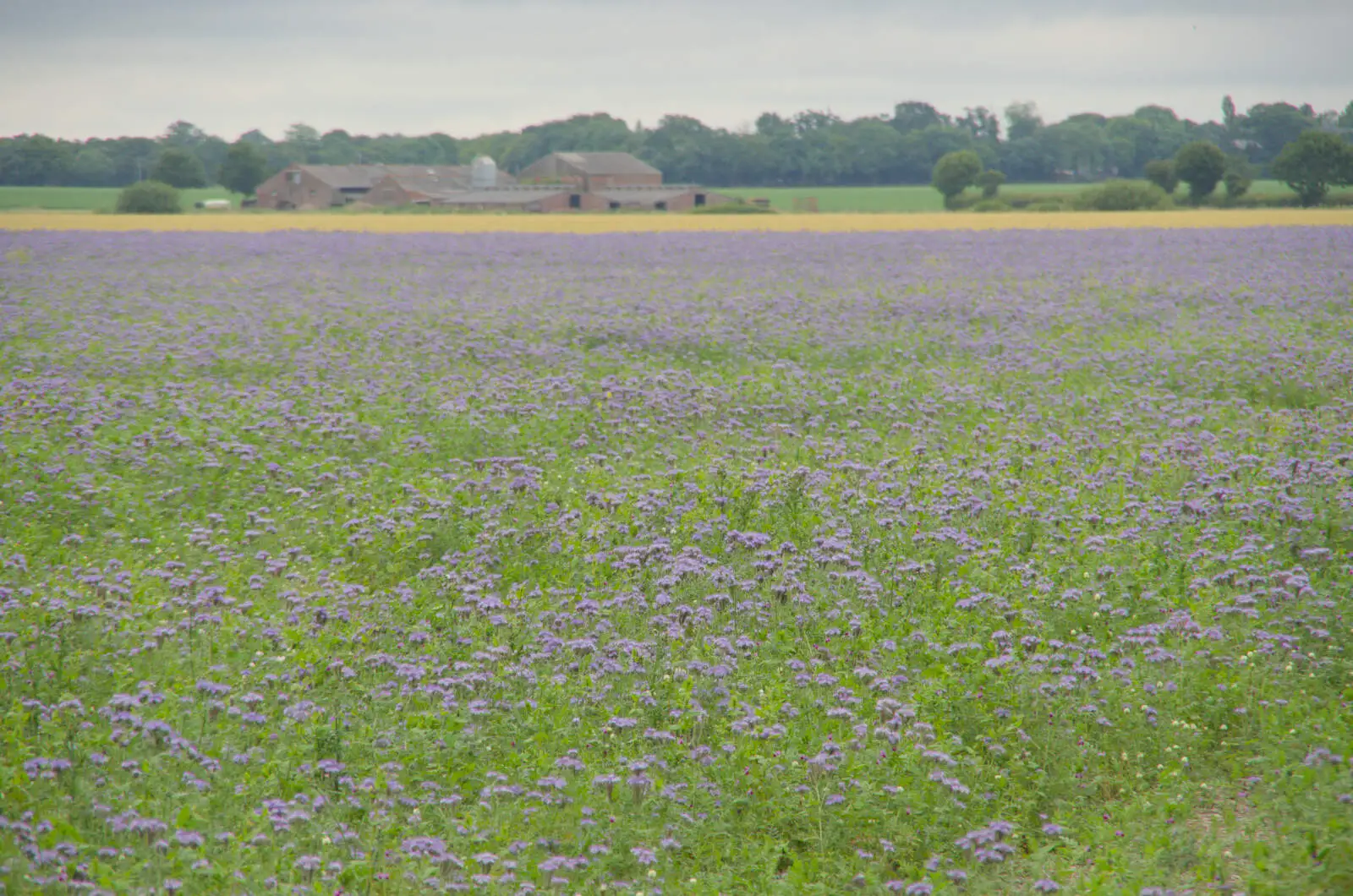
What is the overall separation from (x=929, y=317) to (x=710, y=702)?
49.3 feet

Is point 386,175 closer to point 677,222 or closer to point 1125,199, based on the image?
point 677,222

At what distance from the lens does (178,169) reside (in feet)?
303

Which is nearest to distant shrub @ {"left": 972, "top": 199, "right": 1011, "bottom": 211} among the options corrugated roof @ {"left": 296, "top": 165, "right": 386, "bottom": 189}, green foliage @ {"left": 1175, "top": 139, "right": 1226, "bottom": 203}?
green foliage @ {"left": 1175, "top": 139, "right": 1226, "bottom": 203}

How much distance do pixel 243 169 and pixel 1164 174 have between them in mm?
→ 86163

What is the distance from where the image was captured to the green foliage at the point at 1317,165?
64562mm

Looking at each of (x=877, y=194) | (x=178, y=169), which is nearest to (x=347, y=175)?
(x=178, y=169)

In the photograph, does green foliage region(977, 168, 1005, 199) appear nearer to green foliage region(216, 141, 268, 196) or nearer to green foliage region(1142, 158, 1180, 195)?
green foliage region(1142, 158, 1180, 195)

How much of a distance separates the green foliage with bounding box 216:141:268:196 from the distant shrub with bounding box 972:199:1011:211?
74615 mm

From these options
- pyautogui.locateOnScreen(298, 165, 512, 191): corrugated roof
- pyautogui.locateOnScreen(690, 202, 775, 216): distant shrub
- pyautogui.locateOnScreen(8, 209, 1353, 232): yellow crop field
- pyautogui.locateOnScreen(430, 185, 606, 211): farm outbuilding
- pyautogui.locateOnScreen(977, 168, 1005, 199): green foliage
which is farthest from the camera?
pyautogui.locateOnScreen(298, 165, 512, 191): corrugated roof

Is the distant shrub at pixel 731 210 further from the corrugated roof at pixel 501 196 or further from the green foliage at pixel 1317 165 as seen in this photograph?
the green foliage at pixel 1317 165

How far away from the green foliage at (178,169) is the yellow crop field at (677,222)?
37483mm

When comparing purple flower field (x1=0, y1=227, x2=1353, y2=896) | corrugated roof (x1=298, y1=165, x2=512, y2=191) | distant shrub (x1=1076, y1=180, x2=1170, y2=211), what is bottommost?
purple flower field (x1=0, y1=227, x2=1353, y2=896)

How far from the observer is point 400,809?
5777 mm

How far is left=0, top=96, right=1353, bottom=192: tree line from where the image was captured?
87.8m
